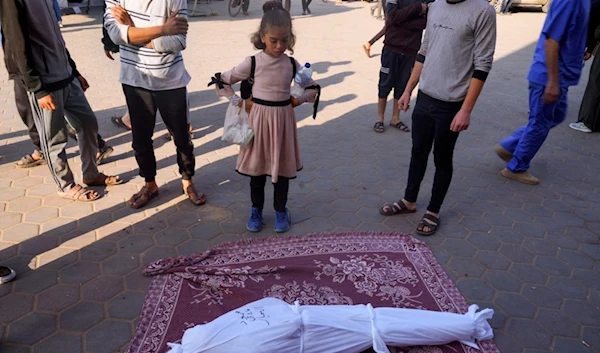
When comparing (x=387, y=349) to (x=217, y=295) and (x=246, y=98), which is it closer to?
(x=217, y=295)

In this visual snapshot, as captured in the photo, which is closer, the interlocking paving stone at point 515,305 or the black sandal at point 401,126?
the interlocking paving stone at point 515,305

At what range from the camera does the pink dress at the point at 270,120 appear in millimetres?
3061

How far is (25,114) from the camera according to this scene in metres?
4.07

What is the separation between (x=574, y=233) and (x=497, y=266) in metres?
0.98

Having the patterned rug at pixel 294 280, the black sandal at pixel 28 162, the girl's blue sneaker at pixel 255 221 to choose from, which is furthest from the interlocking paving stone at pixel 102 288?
the black sandal at pixel 28 162

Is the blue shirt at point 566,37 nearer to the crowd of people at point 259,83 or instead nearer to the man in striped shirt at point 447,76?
the crowd of people at point 259,83

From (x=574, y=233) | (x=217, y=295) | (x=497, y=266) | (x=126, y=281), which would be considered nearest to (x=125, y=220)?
(x=126, y=281)

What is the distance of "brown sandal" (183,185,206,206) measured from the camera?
3.85 m

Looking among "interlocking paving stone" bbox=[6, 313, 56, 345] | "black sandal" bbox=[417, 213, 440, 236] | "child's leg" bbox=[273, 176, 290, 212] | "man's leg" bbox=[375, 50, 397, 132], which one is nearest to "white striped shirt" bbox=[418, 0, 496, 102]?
"black sandal" bbox=[417, 213, 440, 236]

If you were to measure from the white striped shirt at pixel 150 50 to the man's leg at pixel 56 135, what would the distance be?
2.07 ft

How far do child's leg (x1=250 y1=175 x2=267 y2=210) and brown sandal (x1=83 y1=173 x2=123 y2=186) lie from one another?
1.47 meters

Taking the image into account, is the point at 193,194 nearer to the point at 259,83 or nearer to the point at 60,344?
the point at 259,83

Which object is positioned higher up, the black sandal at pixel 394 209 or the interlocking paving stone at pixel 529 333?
the black sandal at pixel 394 209

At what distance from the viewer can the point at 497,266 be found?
325 centimetres
